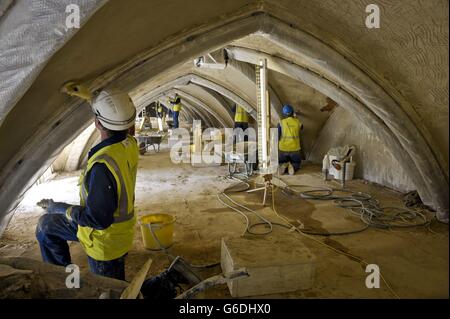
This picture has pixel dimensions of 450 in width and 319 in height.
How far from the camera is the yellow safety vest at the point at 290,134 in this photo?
7.33m

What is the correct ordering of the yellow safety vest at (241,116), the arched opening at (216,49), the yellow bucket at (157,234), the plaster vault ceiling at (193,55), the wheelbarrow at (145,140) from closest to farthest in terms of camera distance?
the plaster vault ceiling at (193,55)
the arched opening at (216,49)
the yellow bucket at (157,234)
the yellow safety vest at (241,116)
the wheelbarrow at (145,140)

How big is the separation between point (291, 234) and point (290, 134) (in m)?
4.19

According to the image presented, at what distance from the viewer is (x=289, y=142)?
748cm

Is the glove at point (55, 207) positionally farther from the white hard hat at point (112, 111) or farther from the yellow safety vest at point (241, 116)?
the yellow safety vest at point (241, 116)

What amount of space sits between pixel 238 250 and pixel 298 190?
141 inches

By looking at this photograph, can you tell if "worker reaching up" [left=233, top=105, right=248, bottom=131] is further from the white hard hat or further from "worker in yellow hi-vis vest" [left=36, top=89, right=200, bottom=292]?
the white hard hat
